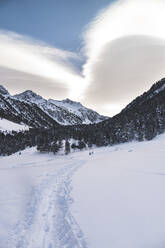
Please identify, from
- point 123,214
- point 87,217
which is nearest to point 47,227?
point 87,217

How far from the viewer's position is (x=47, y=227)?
6.17 meters

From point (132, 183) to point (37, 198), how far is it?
215 inches

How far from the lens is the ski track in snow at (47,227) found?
5.21 metres

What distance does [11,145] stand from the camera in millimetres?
109000

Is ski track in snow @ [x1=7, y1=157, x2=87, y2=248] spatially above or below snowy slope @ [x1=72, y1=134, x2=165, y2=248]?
below

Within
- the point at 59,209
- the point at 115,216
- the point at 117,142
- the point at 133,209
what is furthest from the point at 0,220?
the point at 117,142

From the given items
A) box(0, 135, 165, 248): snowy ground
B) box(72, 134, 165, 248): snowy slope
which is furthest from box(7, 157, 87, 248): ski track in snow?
box(72, 134, 165, 248): snowy slope

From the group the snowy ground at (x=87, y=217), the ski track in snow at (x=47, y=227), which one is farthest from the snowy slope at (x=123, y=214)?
the ski track in snow at (x=47, y=227)

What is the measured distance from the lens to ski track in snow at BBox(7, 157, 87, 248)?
521 centimetres

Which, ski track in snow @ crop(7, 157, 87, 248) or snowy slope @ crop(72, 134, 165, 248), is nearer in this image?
snowy slope @ crop(72, 134, 165, 248)

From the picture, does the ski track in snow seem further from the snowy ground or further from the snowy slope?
the snowy slope

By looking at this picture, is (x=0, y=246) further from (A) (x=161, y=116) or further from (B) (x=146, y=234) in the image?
(A) (x=161, y=116)

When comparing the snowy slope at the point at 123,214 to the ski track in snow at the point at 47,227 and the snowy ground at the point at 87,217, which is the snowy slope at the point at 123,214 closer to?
the snowy ground at the point at 87,217

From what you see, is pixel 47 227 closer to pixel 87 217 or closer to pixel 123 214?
pixel 87 217
